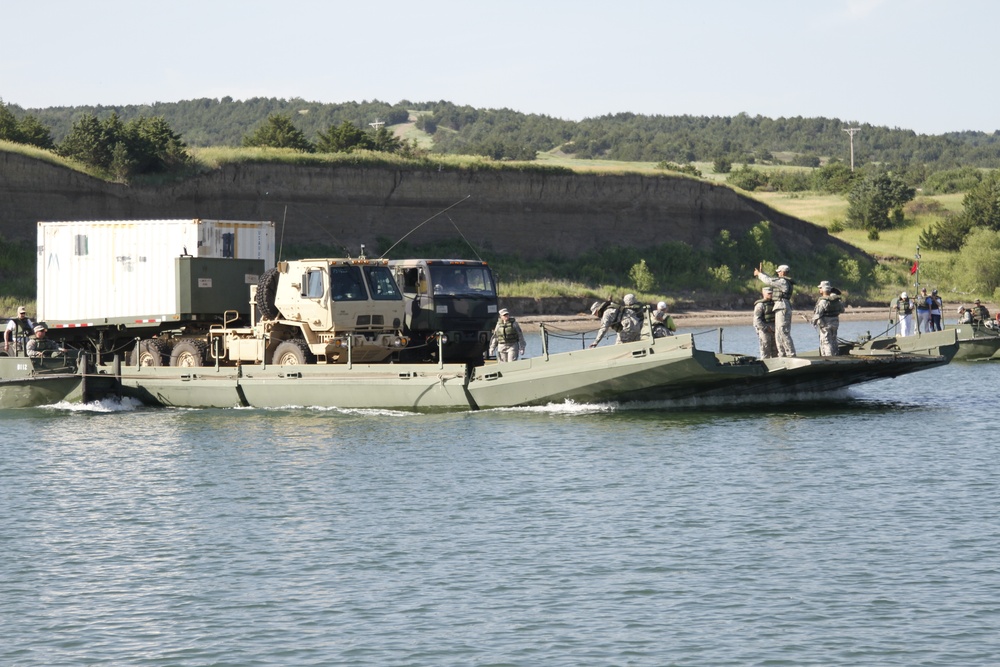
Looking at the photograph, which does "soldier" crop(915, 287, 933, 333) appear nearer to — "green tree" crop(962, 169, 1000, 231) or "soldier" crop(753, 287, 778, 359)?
"soldier" crop(753, 287, 778, 359)

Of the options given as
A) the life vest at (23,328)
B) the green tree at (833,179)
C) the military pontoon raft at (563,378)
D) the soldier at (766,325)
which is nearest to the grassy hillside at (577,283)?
the green tree at (833,179)

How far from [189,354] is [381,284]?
4.28 m

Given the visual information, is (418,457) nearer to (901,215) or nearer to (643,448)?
(643,448)

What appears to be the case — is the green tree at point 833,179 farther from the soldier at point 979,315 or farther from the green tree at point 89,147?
the soldier at point 979,315

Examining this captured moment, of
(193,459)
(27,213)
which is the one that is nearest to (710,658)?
(193,459)

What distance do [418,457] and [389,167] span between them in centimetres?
4864

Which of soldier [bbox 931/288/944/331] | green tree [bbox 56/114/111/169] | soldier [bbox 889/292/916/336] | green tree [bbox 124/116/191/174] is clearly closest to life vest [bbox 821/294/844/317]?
soldier [bbox 889/292/916/336]

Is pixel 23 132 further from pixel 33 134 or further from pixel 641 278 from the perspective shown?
pixel 641 278

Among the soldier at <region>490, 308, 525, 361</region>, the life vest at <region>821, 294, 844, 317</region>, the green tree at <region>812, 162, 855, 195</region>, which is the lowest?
the soldier at <region>490, 308, 525, 361</region>

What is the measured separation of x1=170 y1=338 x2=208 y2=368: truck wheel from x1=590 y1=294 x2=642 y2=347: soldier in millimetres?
7804

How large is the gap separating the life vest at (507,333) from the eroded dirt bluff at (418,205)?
1411 inches

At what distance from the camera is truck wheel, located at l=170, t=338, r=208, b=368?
27.6 meters

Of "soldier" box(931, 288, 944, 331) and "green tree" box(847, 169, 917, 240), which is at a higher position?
"green tree" box(847, 169, 917, 240)

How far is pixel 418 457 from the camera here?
21750 mm
